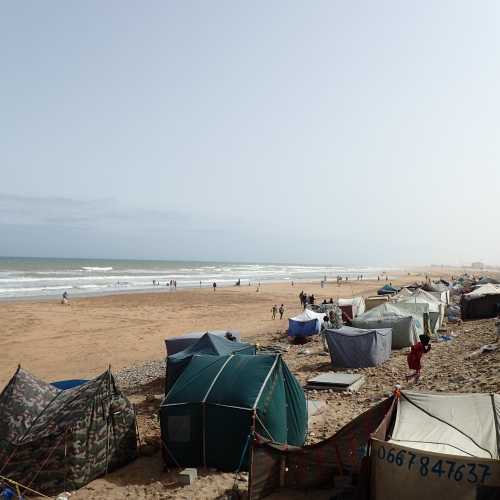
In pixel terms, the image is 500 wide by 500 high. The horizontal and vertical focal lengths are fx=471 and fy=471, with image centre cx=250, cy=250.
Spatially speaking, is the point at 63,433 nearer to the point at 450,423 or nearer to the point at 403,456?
the point at 403,456

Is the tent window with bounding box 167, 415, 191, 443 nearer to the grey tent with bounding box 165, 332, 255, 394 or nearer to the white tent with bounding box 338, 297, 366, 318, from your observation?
the grey tent with bounding box 165, 332, 255, 394

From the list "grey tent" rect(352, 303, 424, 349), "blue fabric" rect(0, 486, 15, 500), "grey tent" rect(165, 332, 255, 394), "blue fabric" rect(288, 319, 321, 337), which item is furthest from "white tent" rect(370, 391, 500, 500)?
"blue fabric" rect(288, 319, 321, 337)

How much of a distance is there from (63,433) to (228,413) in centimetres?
325

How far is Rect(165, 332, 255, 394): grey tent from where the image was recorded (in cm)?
1323

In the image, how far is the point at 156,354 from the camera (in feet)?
77.9

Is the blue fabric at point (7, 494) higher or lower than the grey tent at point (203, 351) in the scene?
lower

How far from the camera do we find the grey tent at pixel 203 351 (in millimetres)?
13227

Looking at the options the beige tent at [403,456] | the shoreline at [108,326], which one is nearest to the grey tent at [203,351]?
the beige tent at [403,456]

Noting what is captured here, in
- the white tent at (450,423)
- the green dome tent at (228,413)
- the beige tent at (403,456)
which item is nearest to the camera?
the beige tent at (403,456)

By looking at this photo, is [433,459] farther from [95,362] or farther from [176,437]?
[95,362]

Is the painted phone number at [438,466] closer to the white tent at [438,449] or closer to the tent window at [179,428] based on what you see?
the white tent at [438,449]

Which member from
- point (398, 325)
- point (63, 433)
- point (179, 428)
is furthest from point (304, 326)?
point (63, 433)

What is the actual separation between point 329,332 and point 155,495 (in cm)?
1063

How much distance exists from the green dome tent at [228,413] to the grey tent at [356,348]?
25.0ft
